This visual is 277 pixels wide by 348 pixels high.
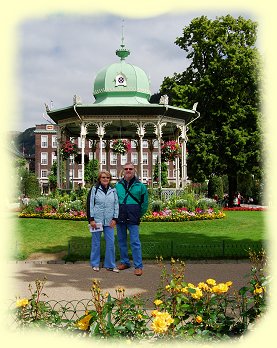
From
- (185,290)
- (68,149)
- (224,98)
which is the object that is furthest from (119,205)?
(224,98)

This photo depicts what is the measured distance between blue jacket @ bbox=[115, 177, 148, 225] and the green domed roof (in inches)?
651

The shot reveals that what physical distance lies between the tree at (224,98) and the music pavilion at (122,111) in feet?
21.6

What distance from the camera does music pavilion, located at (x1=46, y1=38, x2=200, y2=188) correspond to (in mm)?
23359

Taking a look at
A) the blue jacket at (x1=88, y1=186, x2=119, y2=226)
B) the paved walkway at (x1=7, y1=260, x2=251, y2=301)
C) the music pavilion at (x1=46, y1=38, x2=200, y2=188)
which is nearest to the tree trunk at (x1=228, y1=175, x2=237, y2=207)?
the music pavilion at (x1=46, y1=38, x2=200, y2=188)

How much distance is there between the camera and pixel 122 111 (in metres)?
23.4

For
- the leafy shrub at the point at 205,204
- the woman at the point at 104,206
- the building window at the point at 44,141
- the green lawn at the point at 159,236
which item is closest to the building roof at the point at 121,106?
the leafy shrub at the point at 205,204

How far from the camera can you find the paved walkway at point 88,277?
851 centimetres

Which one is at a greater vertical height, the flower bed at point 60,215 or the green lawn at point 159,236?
the flower bed at point 60,215

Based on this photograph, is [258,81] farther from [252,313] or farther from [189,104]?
[252,313]

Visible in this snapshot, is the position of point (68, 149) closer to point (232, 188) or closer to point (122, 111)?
point (122, 111)

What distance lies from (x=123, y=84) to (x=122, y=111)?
2640 millimetres

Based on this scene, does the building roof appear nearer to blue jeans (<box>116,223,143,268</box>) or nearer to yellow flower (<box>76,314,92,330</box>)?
blue jeans (<box>116,223,143,268</box>)

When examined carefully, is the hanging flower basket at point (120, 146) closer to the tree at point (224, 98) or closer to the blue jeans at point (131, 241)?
the tree at point (224, 98)

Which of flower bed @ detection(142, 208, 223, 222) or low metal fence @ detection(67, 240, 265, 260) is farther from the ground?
flower bed @ detection(142, 208, 223, 222)
